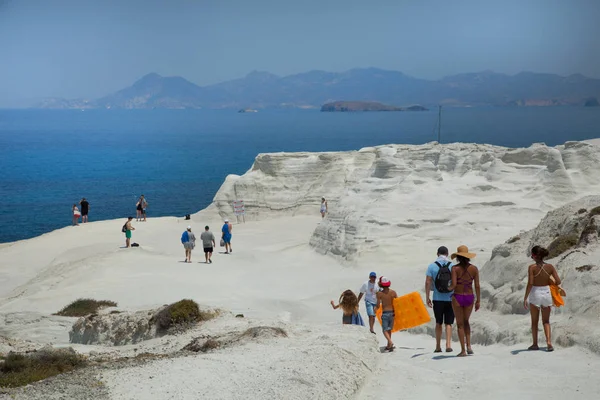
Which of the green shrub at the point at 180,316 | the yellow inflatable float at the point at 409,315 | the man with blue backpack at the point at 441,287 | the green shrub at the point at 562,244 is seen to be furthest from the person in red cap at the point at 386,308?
the green shrub at the point at 562,244

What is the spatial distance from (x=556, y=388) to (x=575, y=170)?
21944 mm

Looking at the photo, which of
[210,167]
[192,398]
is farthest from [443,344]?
[210,167]

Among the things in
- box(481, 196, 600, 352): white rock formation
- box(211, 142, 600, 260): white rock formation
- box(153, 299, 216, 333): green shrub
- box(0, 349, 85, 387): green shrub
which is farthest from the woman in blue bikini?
box(211, 142, 600, 260): white rock formation

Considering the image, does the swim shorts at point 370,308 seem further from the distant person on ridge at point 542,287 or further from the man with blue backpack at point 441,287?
the distant person on ridge at point 542,287

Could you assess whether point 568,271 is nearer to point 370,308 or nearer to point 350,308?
point 370,308

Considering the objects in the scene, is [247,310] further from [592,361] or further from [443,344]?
[592,361]

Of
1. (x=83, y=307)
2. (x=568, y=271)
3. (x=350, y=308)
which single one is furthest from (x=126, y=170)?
(x=568, y=271)

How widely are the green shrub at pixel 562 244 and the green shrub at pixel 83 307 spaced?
395 inches

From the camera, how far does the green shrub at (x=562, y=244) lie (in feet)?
50.6

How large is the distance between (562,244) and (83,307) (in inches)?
429

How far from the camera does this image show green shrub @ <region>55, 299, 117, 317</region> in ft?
62.5

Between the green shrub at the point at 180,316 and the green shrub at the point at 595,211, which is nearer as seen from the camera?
the green shrub at the point at 180,316

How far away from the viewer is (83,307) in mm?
19500

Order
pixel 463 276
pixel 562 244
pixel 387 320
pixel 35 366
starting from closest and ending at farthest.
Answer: pixel 35 366 → pixel 463 276 → pixel 387 320 → pixel 562 244
